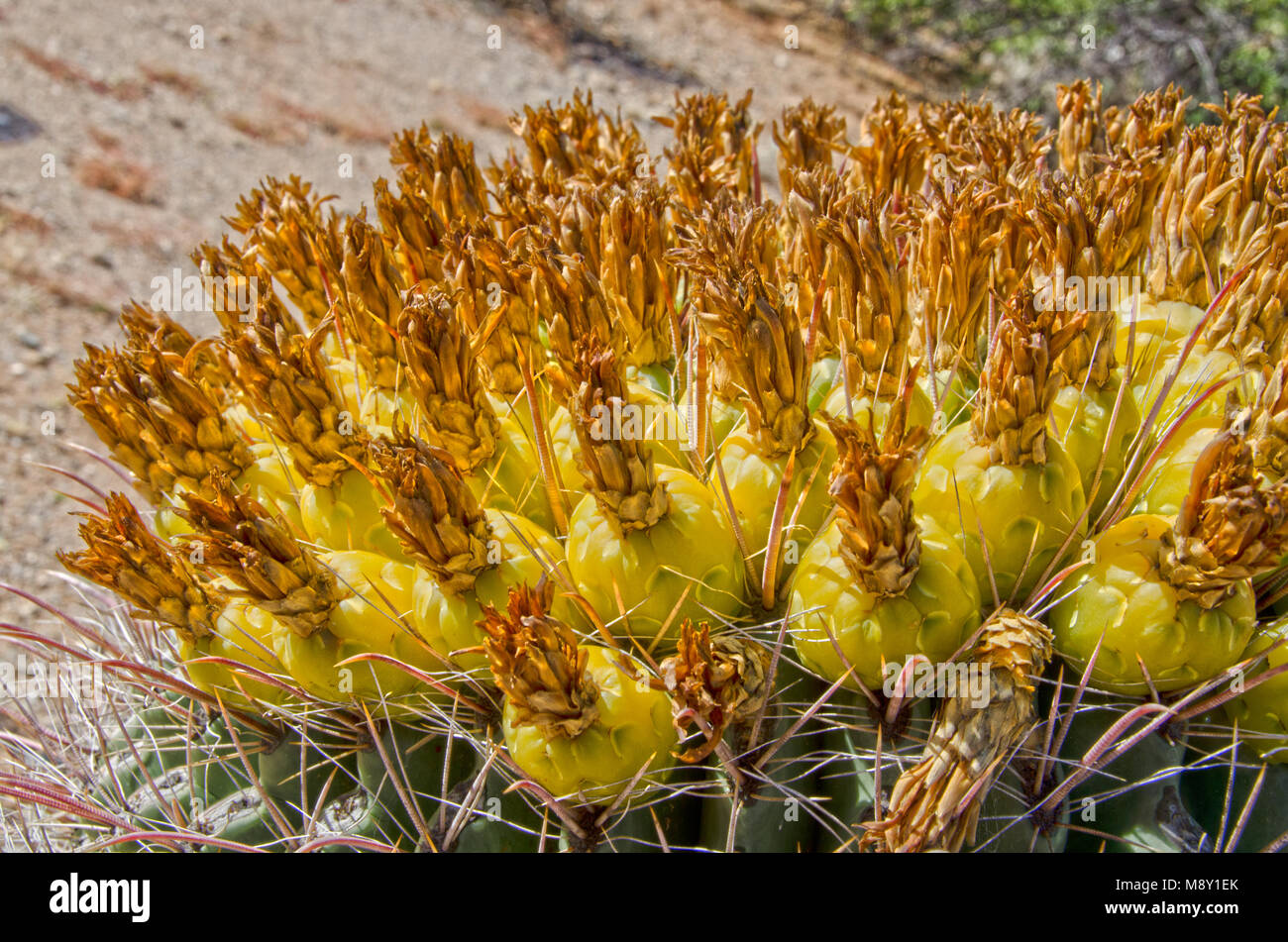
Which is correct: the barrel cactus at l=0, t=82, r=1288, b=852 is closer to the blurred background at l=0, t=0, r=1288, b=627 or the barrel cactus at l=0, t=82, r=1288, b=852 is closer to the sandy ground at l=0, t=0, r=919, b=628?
the blurred background at l=0, t=0, r=1288, b=627

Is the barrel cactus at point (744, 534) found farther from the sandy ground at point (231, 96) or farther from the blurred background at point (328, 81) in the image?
the sandy ground at point (231, 96)

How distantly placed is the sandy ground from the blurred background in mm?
27

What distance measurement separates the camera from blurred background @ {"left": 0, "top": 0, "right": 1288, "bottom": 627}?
25.5 feet

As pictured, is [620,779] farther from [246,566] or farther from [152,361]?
[152,361]

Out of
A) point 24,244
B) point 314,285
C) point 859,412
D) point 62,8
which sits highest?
point 62,8

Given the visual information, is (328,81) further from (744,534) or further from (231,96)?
(744,534)

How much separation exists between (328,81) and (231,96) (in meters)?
1.20

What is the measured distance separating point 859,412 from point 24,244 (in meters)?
8.85

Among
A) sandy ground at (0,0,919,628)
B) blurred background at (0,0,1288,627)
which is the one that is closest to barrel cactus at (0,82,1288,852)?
blurred background at (0,0,1288,627)

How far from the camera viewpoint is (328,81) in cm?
1198

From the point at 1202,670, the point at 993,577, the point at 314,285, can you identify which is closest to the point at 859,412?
the point at 993,577

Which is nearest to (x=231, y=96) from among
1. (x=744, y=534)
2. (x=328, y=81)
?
(x=328, y=81)

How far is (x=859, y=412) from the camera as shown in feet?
5.22

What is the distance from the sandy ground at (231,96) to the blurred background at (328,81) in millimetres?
27
